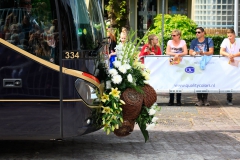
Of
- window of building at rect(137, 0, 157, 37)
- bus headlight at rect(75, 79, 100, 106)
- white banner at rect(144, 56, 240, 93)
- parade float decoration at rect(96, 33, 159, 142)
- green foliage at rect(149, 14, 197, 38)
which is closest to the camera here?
bus headlight at rect(75, 79, 100, 106)

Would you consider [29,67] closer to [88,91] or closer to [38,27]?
[38,27]

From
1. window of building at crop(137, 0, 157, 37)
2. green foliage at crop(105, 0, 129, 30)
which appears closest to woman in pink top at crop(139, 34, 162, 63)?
green foliage at crop(105, 0, 129, 30)

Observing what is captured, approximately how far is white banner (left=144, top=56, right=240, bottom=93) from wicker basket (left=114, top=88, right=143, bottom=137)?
5.03 metres

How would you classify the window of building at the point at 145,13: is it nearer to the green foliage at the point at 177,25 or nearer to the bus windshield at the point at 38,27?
the green foliage at the point at 177,25

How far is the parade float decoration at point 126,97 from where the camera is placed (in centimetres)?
832

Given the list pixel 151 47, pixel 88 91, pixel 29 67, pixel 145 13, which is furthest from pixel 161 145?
pixel 145 13

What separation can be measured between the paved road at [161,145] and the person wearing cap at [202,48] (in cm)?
168

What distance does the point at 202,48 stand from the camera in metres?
13.8

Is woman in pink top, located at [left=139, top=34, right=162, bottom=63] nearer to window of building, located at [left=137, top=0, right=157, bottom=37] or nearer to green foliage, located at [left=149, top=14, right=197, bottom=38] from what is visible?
green foliage, located at [left=149, top=14, right=197, bottom=38]

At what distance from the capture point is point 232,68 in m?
13.7

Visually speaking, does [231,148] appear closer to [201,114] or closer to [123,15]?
[201,114]

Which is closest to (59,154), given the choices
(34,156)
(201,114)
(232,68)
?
(34,156)

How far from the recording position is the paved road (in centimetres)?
874

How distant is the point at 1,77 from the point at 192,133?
4084 mm
